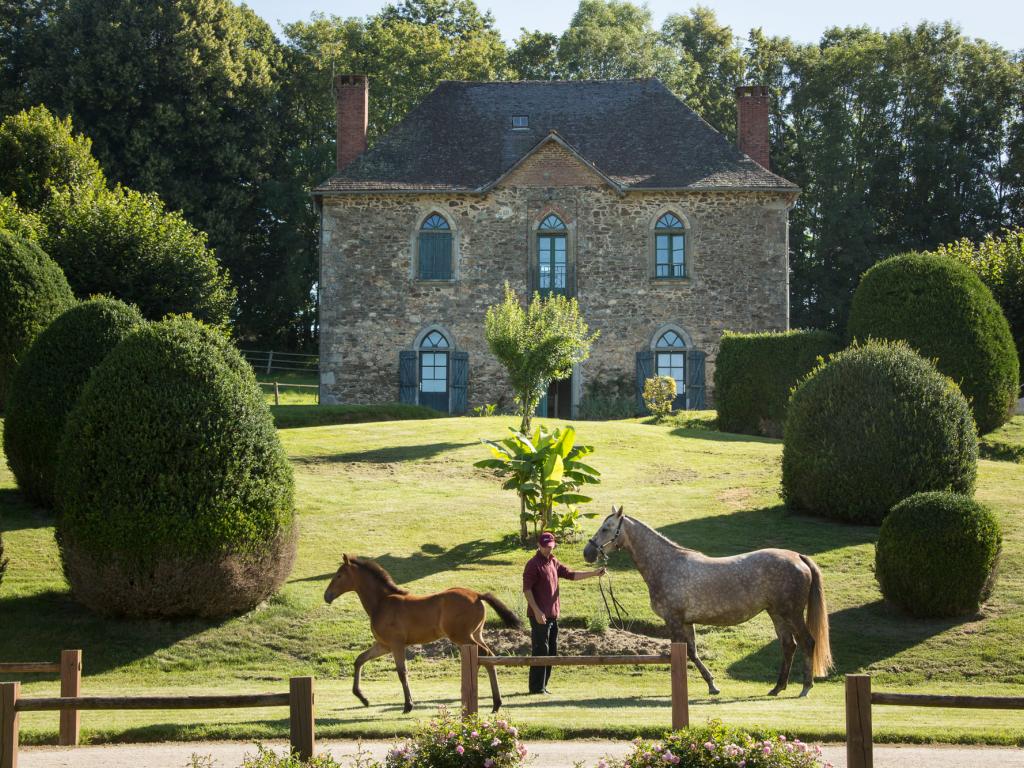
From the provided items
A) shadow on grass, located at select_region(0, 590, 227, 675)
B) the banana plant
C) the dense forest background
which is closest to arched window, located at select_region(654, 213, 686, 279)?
the dense forest background

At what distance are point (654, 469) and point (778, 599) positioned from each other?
11485mm

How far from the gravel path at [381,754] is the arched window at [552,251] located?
27.6 m

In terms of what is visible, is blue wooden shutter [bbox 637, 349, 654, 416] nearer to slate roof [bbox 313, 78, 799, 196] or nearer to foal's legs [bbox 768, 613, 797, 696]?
slate roof [bbox 313, 78, 799, 196]

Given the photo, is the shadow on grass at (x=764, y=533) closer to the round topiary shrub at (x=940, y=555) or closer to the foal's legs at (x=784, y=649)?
the round topiary shrub at (x=940, y=555)

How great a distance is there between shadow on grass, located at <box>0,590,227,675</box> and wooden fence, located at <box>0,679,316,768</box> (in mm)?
6209

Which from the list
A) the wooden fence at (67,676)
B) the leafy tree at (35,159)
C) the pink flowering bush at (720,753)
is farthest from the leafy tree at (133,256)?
the pink flowering bush at (720,753)

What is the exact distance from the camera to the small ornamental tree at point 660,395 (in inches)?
1323

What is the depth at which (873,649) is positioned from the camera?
1573 centimetres

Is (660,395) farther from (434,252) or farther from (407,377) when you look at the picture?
(434,252)

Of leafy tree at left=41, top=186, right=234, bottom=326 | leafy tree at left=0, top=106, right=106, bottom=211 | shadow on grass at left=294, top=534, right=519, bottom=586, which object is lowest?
shadow on grass at left=294, top=534, right=519, bottom=586

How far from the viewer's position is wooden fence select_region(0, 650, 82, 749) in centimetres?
1060

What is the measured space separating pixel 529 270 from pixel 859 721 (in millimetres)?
29695

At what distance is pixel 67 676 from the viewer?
10.8 meters

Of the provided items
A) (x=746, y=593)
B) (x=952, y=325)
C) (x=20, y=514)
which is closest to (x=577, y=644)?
(x=746, y=593)
